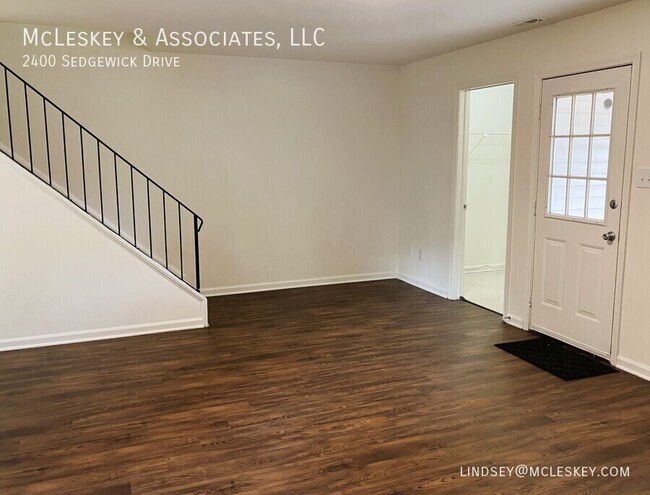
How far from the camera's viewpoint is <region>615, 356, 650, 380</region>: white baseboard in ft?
12.7

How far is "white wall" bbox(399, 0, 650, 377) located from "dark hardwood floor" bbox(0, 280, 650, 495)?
2.11ft

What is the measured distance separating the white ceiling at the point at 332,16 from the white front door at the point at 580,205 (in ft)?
2.02

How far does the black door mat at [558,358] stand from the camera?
3984mm

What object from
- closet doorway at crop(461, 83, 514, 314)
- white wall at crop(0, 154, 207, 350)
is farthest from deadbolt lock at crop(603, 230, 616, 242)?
white wall at crop(0, 154, 207, 350)

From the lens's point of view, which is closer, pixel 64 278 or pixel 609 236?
pixel 609 236

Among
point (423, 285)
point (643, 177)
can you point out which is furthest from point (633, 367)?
point (423, 285)

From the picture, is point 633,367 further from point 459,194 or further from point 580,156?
point 459,194

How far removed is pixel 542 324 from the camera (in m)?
4.82

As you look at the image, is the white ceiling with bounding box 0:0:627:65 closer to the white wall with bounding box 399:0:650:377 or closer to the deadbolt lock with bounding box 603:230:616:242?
the white wall with bounding box 399:0:650:377

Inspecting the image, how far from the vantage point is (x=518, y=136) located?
4902mm

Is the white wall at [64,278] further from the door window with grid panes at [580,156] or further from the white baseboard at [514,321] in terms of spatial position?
the door window with grid panes at [580,156]

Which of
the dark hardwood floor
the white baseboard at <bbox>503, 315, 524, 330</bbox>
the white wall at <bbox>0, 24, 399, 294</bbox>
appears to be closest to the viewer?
the dark hardwood floor

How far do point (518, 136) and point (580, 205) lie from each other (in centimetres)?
89

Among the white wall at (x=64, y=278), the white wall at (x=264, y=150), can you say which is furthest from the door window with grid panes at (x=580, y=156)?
the white wall at (x=64, y=278)
